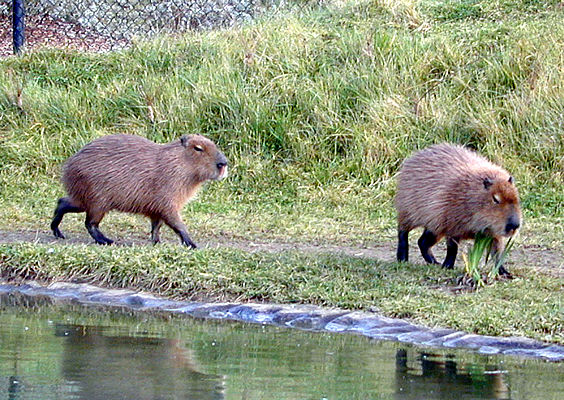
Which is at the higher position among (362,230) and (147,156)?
(147,156)

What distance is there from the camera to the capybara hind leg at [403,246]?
7.28 m

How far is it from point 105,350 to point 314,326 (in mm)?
1135

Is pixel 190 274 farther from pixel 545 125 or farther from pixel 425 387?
pixel 545 125

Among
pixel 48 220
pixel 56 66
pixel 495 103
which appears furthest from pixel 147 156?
pixel 56 66

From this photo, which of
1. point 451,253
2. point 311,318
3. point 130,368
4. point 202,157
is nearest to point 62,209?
point 202,157

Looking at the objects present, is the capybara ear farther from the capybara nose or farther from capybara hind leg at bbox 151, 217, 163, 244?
capybara hind leg at bbox 151, 217, 163, 244

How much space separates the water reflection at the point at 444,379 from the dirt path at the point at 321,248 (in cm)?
254

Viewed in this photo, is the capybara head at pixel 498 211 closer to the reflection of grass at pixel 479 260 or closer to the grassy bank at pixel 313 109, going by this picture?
the reflection of grass at pixel 479 260

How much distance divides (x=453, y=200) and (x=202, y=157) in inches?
77.5

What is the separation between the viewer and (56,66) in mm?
12070

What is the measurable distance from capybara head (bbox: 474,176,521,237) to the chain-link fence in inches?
285

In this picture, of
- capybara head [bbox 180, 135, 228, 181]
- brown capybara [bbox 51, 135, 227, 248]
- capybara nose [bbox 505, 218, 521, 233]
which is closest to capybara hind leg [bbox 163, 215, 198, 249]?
brown capybara [bbox 51, 135, 227, 248]

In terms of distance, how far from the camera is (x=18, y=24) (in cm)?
1272

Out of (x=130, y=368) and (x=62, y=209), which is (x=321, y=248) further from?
(x=130, y=368)
